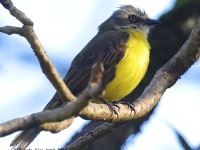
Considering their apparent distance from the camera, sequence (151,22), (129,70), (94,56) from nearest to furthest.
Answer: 1. (129,70)
2. (94,56)
3. (151,22)

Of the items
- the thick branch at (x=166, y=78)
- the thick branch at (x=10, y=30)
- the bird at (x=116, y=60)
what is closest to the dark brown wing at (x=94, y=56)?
the bird at (x=116, y=60)

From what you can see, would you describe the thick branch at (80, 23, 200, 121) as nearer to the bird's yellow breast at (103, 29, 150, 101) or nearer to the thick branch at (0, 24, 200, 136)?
the thick branch at (0, 24, 200, 136)

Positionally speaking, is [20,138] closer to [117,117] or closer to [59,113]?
[117,117]

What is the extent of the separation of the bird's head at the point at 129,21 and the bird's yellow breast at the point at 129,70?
41.6 inches

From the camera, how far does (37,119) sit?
3971 millimetres

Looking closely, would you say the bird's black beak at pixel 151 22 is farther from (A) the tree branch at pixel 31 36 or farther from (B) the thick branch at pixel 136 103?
(A) the tree branch at pixel 31 36

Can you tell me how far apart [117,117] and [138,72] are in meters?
1.63

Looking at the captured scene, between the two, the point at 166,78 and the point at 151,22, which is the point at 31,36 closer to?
the point at 166,78

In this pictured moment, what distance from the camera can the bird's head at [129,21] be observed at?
338 inches

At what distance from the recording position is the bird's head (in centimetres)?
858

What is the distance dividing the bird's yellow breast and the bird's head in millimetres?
1057

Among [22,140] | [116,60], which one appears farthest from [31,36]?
[116,60]

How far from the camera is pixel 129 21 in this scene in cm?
882

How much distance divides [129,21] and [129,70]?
6.41ft
